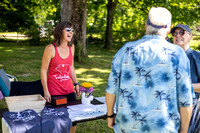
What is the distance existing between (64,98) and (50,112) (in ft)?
1.69

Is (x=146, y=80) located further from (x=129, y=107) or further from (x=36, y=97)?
(x=36, y=97)

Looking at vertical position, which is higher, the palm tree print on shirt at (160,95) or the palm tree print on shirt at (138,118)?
the palm tree print on shirt at (160,95)

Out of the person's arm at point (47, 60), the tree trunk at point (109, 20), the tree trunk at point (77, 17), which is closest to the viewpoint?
the person's arm at point (47, 60)

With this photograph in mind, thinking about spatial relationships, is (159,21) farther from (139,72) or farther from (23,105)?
(23,105)

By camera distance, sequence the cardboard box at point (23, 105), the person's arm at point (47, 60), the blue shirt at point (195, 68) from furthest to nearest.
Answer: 1. the person's arm at point (47, 60)
2. the cardboard box at point (23, 105)
3. the blue shirt at point (195, 68)

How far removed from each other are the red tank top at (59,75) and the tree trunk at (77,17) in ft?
24.9

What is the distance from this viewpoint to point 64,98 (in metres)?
3.39

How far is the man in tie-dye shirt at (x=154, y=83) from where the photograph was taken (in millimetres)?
1774

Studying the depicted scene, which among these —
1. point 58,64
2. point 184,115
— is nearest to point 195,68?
point 184,115

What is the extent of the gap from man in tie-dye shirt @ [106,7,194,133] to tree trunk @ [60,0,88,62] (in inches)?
368

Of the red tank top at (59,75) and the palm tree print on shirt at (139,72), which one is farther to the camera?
the red tank top at (59,75)

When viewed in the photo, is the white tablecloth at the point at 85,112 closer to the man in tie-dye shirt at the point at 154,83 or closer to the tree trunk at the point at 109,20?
the man in tie-dye shirt at the point at 154,83

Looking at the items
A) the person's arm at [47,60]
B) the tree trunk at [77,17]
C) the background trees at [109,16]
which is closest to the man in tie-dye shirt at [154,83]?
the person's arm at [47,60]

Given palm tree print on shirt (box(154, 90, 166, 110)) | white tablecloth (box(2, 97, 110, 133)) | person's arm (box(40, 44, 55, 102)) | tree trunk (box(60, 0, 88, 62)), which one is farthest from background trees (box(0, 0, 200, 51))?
palm tree print on shirt (box(154, 90, 166, 110))
